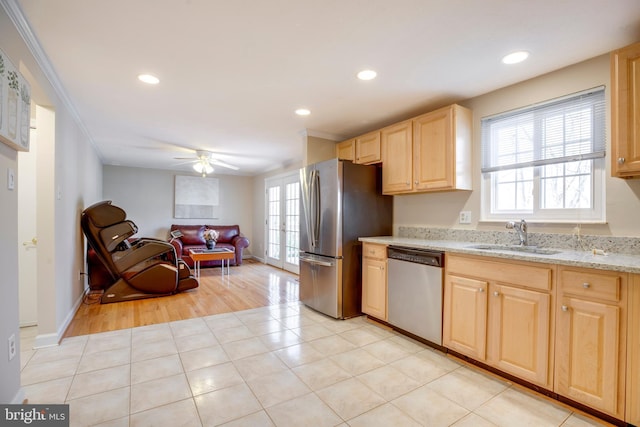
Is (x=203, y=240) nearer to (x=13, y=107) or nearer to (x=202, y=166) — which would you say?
(x=202, y=166)

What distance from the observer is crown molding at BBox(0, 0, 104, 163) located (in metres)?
1.60

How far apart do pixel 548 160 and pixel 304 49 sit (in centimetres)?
208

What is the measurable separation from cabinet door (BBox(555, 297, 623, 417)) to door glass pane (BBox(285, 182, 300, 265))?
14.6 ft

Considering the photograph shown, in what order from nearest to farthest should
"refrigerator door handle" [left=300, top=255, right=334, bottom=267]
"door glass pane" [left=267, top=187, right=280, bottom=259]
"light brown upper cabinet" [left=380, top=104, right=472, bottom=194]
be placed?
"light brown upper cabinet" [left=380, top=104, right=472, bottom=194]
"refrigerator door handle" [left=300, top=255, right=334, bottom=267]
"door glass pane" [left=267, top=187, right=280, bottom=259]

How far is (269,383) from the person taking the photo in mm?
2004

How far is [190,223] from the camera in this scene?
7.34m

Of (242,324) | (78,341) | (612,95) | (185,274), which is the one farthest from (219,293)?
(612,95)

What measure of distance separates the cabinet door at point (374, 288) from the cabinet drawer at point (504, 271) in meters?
0.76

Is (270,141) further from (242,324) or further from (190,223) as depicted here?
(190,223)

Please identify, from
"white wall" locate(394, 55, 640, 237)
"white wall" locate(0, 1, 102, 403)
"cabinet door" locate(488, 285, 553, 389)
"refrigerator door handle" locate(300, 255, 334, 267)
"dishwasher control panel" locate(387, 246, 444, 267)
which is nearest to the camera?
"white wall" locate(0, 1, 102, 403)

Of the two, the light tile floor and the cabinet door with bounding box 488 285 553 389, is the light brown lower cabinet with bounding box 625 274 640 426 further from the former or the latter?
the cabinet door with bounding box 488 285 553 389

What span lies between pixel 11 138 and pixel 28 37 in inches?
30.5

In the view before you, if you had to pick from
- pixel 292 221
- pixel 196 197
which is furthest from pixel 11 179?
pixel 196 197

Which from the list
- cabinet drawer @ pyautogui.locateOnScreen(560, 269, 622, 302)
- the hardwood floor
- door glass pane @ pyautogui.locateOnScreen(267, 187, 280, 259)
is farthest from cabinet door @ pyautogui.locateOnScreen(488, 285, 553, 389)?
door glass pane @ pyautogui.locateOnScreen(267, 187, 280, 259)
